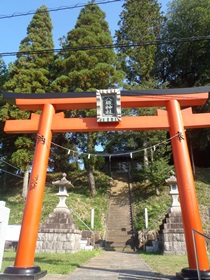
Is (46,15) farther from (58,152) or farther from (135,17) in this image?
(58,152)

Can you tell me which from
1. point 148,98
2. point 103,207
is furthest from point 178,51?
point 148,98

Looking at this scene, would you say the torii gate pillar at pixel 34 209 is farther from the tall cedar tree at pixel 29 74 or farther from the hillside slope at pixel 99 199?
the tall cedar tree at pixel 29 74

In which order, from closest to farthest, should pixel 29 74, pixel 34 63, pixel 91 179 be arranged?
pixel 29 74 → pixel 91 179 → pixel 34 63

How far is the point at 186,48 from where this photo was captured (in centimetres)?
2223

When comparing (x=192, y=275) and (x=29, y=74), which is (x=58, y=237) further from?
(x=29, y=74)

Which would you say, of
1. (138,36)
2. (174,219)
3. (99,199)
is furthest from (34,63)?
(174,219)

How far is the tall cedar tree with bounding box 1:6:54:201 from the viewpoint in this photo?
619 inches

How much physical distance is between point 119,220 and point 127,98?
11.0 metres

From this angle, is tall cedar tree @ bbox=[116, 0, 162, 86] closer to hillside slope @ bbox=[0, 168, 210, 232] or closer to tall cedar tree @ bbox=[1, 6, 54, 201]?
tall cedar tree @ bbox=[1, 6, 54, 201]

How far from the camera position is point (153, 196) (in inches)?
685

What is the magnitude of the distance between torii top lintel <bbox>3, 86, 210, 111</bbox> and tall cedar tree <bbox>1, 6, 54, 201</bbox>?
915cm

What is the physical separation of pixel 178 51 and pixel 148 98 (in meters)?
18.8

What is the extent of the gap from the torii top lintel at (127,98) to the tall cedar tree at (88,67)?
26.9 feet

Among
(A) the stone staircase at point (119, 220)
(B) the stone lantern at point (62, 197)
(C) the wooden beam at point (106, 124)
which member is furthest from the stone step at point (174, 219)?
(C) the wooden beam at point (106, 124)
